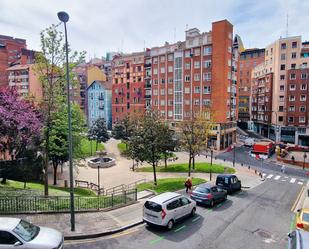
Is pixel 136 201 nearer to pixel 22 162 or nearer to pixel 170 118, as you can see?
pixel 22 162

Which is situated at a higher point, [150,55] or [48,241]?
[150,55]

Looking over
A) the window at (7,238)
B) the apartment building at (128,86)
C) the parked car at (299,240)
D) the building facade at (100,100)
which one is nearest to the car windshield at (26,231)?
the window at (7,238)

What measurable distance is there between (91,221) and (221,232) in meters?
6.73

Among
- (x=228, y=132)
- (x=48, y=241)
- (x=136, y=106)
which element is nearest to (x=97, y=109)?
(x=136, y=106)

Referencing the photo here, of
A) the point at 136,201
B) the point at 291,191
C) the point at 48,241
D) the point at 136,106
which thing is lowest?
the point at 291,191

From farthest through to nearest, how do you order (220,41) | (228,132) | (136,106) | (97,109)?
(97,109) < (136,106) < (228,132) < (220,41)

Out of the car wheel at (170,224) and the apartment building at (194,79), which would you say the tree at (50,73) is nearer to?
the car wheel at (170,224)

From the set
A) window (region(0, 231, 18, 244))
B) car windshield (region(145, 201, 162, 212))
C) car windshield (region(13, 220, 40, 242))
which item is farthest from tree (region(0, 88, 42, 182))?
car windshield (region(145, 201, 162, 212))

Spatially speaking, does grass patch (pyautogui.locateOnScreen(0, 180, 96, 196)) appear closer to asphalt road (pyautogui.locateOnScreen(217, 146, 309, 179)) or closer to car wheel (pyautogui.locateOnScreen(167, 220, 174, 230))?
car wheel (pyautogui.locateOnScreen(167, 220, 174, 230))

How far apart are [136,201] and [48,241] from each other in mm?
8431

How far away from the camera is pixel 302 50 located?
62.6 m

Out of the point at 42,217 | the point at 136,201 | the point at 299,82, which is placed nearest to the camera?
the point at 42,217

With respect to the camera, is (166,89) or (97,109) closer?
(166,89)

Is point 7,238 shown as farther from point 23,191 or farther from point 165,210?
point 23,191
